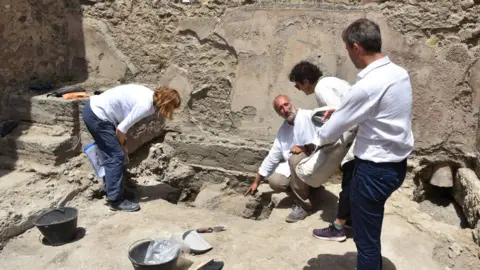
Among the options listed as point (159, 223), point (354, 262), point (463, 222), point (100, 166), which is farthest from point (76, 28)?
point (463, 222)

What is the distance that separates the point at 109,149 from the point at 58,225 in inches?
36.2

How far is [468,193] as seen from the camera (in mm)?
4363

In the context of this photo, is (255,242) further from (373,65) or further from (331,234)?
(373,65)

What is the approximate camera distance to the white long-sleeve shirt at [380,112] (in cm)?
264

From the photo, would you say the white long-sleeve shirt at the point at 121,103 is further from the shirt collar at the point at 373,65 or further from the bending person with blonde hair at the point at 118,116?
the shirt collar at the point at 373,65

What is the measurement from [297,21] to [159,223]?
2440 millimetres

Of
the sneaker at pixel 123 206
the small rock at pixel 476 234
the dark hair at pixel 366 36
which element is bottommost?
the sneaker at pixel 123 206

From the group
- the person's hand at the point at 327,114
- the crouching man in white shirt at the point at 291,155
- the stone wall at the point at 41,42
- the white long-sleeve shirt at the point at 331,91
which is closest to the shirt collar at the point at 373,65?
the person's hand at the point at 327,114

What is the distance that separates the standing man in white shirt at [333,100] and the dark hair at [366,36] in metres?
0.89

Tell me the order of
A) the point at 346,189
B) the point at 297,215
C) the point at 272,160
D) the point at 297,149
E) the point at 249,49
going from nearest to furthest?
the point at 346,189, the point at 297,149, the point at 297,215, the point at 272,160, the point at 249,49

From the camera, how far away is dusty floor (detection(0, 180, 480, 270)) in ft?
12.0

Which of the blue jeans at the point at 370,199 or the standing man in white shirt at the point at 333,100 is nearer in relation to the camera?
the blue jeans at the point at 370,199

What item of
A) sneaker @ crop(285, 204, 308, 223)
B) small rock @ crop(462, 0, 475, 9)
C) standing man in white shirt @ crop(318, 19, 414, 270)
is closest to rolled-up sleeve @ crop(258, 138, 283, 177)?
sneaker @ crop(285, 204, 308, 223)

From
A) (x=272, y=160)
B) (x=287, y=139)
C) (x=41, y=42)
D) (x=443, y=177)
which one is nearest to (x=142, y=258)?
(x=272, y=160)
